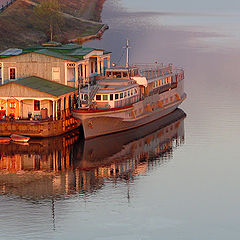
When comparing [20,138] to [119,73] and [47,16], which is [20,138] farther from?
[47,16]

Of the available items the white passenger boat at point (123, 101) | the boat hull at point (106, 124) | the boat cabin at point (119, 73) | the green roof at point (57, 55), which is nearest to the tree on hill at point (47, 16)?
the white passenger boat at point (123, 101)

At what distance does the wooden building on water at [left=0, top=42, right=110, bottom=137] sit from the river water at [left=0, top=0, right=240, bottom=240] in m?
1.94

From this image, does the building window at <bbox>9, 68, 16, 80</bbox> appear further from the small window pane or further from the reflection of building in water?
the reflection of building in water

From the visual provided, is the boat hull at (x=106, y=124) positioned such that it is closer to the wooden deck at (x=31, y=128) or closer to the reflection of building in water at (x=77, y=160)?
the reflection of building in water at (x=77, y=160)

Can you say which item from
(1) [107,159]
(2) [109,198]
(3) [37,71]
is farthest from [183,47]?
(2) [109,198]

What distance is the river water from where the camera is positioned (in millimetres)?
58219

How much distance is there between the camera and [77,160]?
76.3 meters

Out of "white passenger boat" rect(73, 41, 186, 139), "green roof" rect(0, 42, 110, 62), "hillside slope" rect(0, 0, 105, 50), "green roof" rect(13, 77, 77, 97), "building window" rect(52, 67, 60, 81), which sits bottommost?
"hillside slope" rect(0, 0, 105, 50)

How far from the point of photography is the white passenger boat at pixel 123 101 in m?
82.6

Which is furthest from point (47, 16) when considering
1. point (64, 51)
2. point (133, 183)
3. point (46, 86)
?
point (133, 183)

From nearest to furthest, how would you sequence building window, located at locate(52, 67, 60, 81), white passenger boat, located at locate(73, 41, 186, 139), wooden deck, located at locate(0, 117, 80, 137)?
wooden deck, located at locate(0, 117, 80, 137), white passenger boat, located at locate(73, 41, 186, 139), building window, located at locate(52, 67, 60, 81)

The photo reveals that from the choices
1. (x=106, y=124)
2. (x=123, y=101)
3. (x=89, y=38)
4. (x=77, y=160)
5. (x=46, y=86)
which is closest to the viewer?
(x=77, y=160)

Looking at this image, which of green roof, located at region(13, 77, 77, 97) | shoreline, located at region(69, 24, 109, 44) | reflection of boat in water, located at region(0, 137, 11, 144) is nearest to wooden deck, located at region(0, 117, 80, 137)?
reflection of boat in water, located at region(0, 137, 11, 144)

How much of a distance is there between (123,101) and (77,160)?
11878 millimetres
